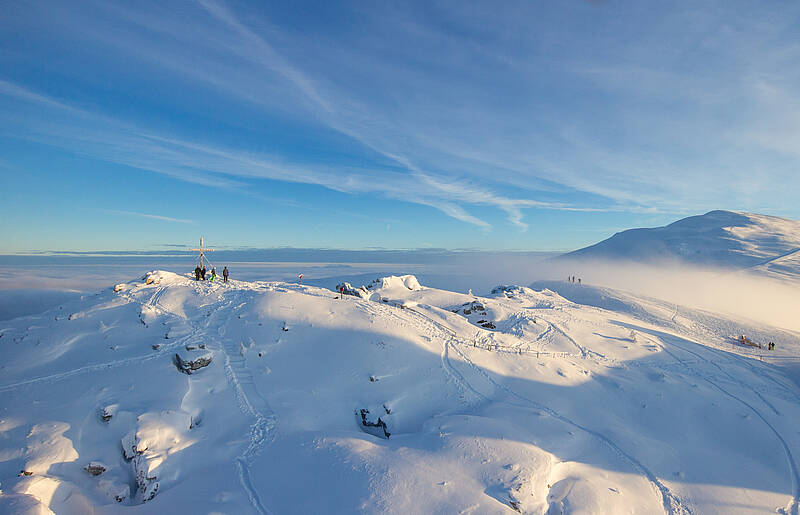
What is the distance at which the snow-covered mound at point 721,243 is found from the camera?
84.3m

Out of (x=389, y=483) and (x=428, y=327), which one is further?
(x=428, y=327)

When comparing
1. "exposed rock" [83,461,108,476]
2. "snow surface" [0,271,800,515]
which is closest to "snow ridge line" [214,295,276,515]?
"snow surface" [0,271,800,515]

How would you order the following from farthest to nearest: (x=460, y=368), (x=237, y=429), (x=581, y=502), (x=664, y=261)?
(x=664, y=261), (x=460, y=368), (x=237, y=429), (x=581, y=502)

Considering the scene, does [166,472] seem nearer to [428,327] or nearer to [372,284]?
[428,327]

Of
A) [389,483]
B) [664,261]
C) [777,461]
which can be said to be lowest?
[777,461]

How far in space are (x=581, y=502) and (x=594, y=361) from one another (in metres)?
14.6

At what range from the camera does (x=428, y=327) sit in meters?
24.3

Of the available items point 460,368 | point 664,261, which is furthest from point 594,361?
point 664,261

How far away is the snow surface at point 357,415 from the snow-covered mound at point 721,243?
282 ft

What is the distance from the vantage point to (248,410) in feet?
47.1

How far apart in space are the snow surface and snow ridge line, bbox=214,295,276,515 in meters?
0.08

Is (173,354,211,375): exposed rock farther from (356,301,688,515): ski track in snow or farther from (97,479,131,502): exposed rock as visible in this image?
(356,301,688,515): ski track in snow

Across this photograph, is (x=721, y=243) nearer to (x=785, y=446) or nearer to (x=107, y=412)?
(x=785, y=446)

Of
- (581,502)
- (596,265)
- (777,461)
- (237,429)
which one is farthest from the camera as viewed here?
(596,265)
